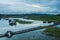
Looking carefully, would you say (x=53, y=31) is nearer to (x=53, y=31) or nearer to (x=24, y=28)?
(x=53, y=31)

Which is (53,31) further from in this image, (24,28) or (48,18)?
(24,28)

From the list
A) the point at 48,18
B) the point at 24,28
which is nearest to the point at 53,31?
the point at 48,18

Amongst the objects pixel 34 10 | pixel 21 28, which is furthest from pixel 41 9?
pixel 21 28

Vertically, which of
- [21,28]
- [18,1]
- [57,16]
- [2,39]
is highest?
[18,1]

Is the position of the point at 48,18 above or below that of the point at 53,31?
above

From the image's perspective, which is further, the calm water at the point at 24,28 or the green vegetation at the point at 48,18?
the green vegetation at the point at 48,18

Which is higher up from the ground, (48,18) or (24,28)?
(48,18)

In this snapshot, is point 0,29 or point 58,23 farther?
point 58,23

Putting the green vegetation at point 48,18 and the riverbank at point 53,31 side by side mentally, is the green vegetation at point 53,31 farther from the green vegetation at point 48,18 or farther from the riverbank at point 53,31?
the green vegetation at point 48,18

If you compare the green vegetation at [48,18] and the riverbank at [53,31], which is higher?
the green vegetation at [48,18]

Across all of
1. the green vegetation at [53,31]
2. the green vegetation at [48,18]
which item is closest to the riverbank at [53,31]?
the green vegetation at [53,31]

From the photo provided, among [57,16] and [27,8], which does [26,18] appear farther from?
[57,16]
